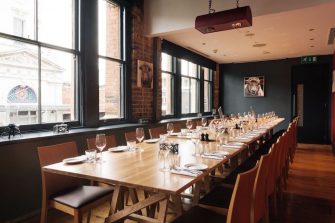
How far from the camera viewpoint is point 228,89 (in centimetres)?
998

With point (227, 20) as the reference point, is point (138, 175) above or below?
below

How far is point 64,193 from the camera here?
7.69 feet

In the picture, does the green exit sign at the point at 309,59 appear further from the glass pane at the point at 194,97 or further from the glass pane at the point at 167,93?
the glass pane at the point at 167,93

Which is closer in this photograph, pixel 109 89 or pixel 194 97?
pixel 109 89

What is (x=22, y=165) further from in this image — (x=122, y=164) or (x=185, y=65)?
(x=185, y=65)

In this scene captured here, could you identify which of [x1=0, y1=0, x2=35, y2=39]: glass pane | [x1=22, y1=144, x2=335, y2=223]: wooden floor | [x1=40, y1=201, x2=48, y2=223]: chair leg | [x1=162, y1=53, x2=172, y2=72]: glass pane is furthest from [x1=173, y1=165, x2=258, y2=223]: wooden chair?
[x1=162, y1=53, x2=172, y2=72]: glass pane

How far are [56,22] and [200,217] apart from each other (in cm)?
329

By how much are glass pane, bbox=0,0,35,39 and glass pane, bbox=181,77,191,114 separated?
15.3 ft

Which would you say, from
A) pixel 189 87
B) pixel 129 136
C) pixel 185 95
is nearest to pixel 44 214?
pixel 129 136

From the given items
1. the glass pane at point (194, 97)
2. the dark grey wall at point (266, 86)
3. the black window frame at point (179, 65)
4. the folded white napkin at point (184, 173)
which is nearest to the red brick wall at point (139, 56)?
the black window frame at point (179, 65)

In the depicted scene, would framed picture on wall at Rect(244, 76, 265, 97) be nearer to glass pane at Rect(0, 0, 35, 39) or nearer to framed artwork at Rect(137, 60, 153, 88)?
framed artwork at Rect(137, 60, 153, 88)

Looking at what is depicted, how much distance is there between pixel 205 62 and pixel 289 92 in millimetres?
2977

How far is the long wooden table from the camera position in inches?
65.2

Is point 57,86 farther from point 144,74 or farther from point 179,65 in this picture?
point 179,65
